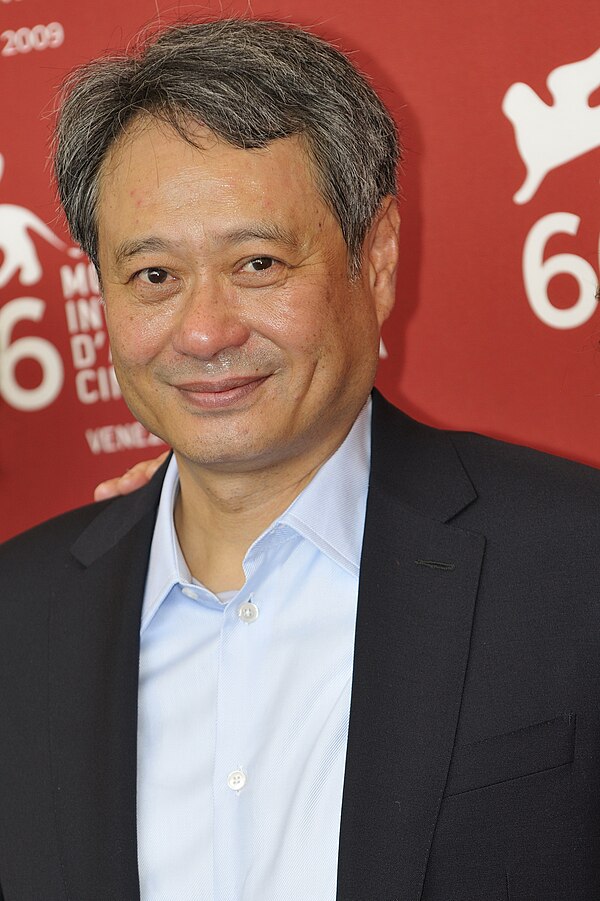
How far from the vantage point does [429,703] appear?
1625 mm

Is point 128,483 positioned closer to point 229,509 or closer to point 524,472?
point 229,509

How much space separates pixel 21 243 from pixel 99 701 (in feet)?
3.73

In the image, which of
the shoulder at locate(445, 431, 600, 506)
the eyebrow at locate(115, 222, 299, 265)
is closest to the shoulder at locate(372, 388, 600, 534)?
the shoulder at locate(445, 431, 600, 506)

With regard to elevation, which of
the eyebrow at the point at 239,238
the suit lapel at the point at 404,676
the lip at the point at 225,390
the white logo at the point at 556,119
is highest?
the white logo at the point at 556,119

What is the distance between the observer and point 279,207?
1.71 m

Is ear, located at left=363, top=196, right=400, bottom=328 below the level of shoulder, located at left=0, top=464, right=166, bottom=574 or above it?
above

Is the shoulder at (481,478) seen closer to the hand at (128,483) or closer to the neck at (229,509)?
the neck at (229,509)

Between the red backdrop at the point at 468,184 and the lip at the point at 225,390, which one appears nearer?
the lip at the point at 225,390

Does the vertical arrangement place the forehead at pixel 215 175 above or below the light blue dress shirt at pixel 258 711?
above

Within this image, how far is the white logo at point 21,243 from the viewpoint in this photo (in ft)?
8.39

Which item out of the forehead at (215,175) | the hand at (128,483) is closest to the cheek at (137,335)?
the forehead at (215,175)

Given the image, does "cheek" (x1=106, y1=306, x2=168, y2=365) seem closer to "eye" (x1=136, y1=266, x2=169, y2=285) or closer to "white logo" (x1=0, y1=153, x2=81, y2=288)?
"eye" (x1=136, y1=266, x2=169, y2=285)

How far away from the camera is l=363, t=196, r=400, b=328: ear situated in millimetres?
1918

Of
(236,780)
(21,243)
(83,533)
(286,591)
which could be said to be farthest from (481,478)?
(21,243)
